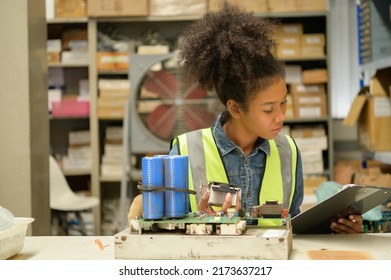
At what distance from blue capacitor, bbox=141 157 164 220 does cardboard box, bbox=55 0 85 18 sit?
4.81m

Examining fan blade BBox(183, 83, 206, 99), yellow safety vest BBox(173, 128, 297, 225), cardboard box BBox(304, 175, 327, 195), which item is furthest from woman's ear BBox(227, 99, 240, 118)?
cardboard box BBox(304, 175, 327, 195)

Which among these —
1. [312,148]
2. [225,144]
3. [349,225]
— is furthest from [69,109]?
[349,225]

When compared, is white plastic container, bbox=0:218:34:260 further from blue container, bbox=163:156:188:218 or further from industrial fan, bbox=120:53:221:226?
industrial fan, bbox=120:53:221:226

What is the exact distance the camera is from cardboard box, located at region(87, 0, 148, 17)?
19.6 feet

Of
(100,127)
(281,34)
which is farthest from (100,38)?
(281,34)

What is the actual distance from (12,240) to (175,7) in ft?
15.0

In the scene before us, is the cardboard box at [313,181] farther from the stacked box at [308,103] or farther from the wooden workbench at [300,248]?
the wooden workbench at [300,248]

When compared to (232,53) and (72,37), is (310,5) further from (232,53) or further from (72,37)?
(232,53)

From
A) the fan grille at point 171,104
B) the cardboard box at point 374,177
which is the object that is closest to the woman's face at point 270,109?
the cardboard box at point 374,177

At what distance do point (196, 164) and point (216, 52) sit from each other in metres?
0.40

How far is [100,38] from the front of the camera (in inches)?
246

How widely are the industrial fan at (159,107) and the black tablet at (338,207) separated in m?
3.22
